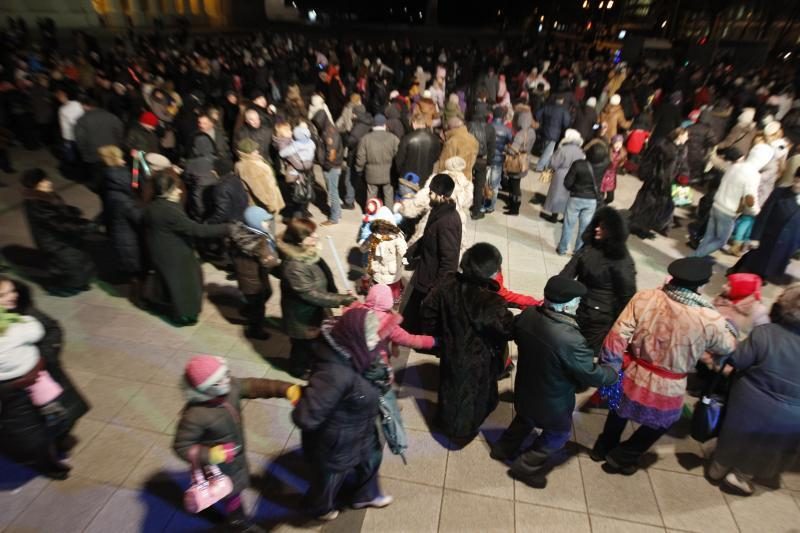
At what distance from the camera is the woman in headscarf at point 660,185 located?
6867 millimetres

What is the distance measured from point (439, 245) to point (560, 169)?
3.85 meters

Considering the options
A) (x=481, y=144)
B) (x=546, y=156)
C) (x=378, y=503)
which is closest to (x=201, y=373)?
(x=378, y=503)

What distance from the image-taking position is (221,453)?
2461 mm

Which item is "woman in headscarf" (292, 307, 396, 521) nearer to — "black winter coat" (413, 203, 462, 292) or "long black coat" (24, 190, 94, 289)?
"black winter coat" (413, 203, 462, 292)

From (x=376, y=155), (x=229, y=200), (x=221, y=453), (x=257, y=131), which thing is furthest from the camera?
(x=376, y=155)

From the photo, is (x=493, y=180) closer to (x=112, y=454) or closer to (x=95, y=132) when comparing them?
(x=95, y=132)

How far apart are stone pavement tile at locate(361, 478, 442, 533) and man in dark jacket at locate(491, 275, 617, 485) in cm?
72

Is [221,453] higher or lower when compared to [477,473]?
higher

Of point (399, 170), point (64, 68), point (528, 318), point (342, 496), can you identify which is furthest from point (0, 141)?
point (528, 318)

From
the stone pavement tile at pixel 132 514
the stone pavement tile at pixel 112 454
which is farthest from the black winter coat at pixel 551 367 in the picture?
the stone pavement tile at pixel 112 454

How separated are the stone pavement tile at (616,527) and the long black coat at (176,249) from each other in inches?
164

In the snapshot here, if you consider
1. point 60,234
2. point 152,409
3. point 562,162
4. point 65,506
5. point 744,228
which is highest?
point 562,162

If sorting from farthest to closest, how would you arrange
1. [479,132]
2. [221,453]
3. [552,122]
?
[552,122] < [479,132] < [221,453]

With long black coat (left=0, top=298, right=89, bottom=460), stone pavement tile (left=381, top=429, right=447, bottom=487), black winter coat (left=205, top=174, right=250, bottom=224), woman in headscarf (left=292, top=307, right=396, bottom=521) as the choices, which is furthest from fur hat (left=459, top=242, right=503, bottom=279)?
black winter coat (left=205, top=174, right=250, bottom=224)
